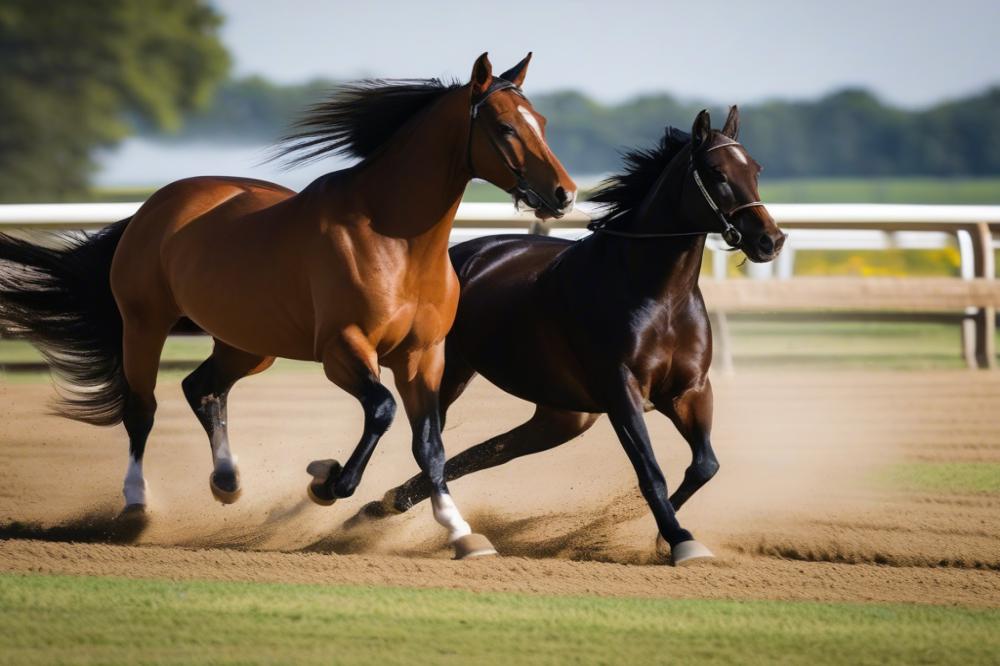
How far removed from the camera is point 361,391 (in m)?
5.68

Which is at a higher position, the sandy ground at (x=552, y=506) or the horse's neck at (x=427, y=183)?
the horse's neck at (x=427, y=183)

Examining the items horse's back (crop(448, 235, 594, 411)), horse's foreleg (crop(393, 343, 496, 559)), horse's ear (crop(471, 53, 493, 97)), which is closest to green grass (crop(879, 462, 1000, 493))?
horse's back (crop(448, 235, 594, 411))

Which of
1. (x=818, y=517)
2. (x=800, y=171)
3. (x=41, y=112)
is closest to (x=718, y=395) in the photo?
(x=818, y=517)

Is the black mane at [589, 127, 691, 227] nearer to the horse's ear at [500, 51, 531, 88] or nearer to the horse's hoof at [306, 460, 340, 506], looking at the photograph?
the horse's ear at [500, 51, 531, 88]

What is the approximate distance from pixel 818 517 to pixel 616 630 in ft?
8.70

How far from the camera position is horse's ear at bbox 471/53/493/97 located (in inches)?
221

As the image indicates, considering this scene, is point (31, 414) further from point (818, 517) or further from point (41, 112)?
point (41, 112)

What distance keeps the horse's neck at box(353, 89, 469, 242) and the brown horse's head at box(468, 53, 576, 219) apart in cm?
10

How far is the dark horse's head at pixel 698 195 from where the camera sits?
5.85 m

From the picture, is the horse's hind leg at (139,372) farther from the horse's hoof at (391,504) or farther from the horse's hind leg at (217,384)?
the horse's hoof at (391,504)

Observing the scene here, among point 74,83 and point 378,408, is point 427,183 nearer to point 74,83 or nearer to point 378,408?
point 378,408

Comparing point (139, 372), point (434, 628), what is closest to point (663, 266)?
point (434, 628)

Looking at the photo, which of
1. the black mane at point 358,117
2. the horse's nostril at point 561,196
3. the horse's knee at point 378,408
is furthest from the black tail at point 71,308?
the horse's nostril at point 561,196

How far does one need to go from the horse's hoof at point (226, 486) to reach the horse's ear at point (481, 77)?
2167mm
